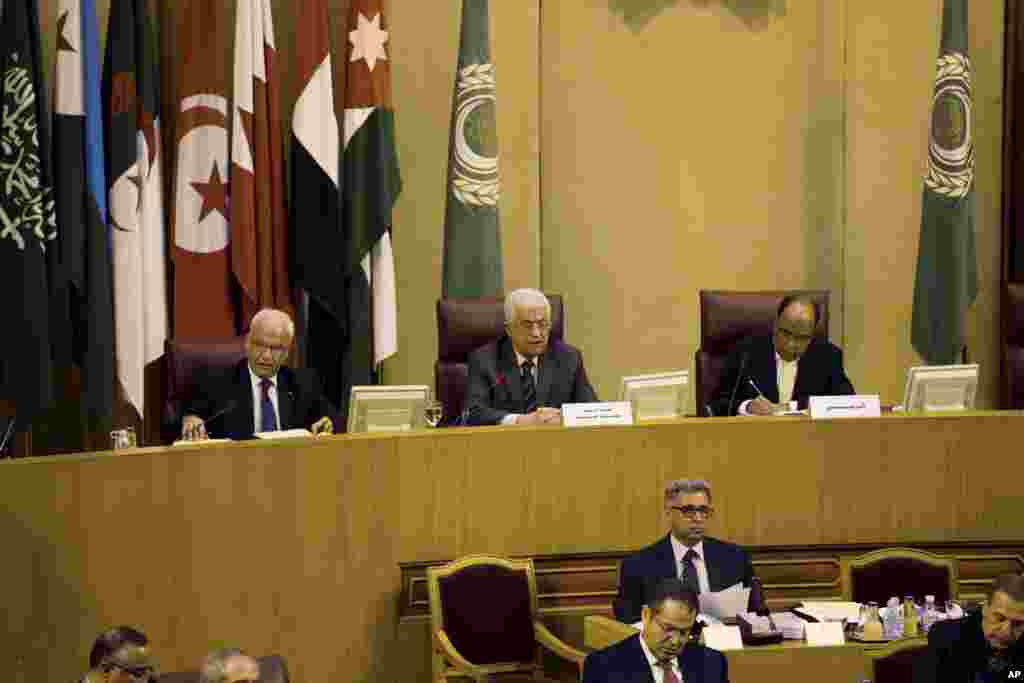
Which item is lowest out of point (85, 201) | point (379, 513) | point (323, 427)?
point (379, 513)

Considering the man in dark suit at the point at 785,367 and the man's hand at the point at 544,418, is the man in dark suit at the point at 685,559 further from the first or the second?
the man in dark suit at the point at 785,367

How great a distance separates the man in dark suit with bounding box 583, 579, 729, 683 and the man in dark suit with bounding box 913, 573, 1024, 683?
639 millimetres

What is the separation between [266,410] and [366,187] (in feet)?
6.03

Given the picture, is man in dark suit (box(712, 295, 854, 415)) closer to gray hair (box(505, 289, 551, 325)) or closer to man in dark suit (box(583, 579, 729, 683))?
gray hair (box(505, 289, 551, 325))

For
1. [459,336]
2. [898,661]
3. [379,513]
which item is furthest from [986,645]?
[459,336]

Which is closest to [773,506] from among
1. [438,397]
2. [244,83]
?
[438,397]

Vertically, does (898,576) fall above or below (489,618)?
above

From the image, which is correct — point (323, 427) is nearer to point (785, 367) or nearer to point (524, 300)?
point (524, 300)

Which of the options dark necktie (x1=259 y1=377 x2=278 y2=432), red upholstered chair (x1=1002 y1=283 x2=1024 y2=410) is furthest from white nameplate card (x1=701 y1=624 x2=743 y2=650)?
red upholstered chair (x1=1002 y1=283 x2=1024 y2=410)

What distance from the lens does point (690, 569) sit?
6402 mm

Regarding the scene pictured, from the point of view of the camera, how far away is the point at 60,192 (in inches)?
318

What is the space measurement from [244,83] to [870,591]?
154 inches

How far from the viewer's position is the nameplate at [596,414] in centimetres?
698

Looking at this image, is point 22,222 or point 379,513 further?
point 22,222
